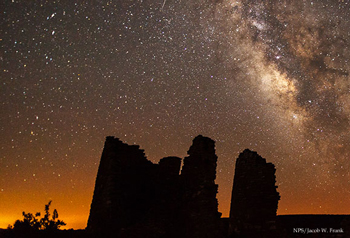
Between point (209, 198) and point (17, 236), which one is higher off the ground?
point (209, 198)

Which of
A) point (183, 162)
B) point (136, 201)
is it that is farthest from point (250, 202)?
point (136, 201)

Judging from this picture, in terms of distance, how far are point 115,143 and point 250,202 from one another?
22.8 feet

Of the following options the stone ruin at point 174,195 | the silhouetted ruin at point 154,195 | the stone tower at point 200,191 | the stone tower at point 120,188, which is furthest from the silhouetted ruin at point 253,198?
the stone tower at point 120,188

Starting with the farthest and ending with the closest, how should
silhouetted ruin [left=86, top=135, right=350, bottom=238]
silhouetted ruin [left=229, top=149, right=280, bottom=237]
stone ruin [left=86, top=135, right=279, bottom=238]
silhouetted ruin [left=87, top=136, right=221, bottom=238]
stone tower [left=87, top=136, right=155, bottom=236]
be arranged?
stone tower [left=87, top=136, right=155, bottom=236], silhouetted ruin [left=87, top=136, right=221, bottom=238], stone ruin [left=86, top=135, right=279, bottom=238], silhouetted ruin [left=86, top=135, right=350, bottom=238], silhouetted ruin [left=229, top=149, right=280, bottom=237]

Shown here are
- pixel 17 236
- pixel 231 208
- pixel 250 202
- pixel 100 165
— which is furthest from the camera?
pixel 17 236

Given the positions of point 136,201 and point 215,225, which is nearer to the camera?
point 215,225

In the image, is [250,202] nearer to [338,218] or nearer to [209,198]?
[209,198]

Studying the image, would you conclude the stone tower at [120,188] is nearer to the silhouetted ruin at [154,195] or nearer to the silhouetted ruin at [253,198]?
the silhouetted ruin at [154,195]

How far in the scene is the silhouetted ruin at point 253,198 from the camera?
12391mm

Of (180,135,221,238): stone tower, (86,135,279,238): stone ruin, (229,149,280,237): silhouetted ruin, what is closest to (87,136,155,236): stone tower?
(86,135,279,238): stone ruin

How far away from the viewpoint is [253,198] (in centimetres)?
1285

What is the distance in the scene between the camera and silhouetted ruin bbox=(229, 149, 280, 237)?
40.7 feet

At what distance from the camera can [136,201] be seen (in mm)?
15039

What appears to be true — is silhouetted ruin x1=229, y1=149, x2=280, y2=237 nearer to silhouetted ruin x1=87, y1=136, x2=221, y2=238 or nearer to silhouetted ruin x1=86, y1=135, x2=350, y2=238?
silhouetted ruin x1=86, y1=135, x2=350, y2=238
